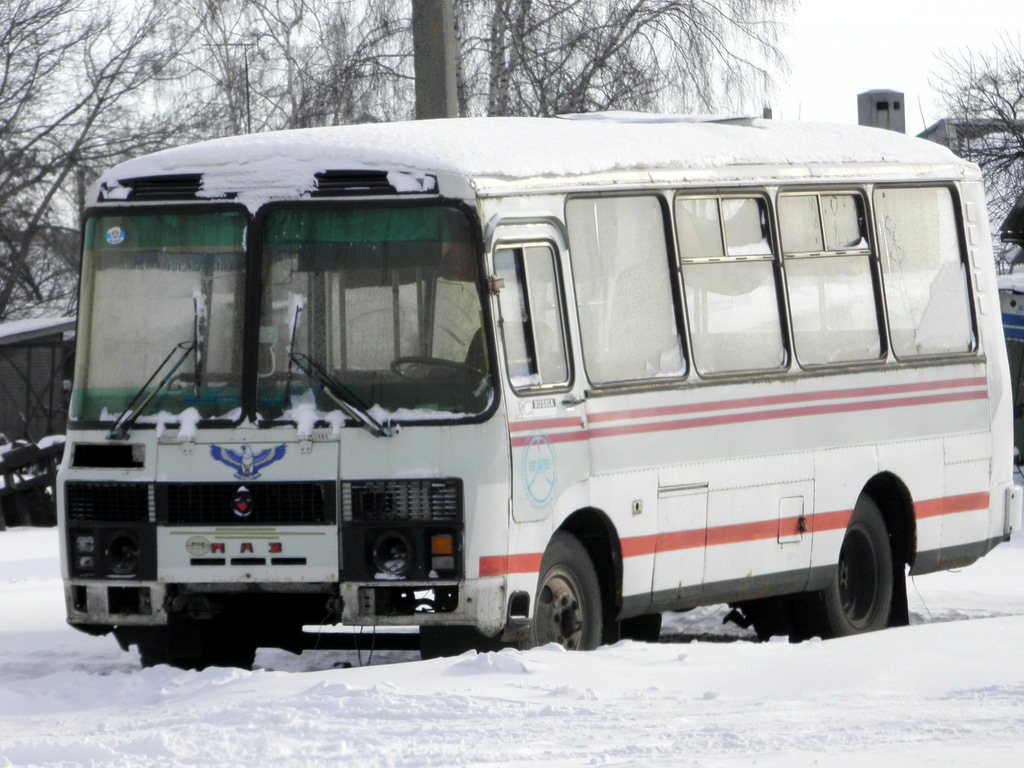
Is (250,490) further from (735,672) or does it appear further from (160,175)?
(735,672)

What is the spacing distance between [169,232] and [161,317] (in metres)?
0.39

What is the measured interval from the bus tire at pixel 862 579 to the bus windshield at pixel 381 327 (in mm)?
3436

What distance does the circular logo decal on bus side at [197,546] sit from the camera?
28.7ft

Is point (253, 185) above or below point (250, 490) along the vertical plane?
above

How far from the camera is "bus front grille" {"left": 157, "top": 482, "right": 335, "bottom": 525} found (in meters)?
8.62

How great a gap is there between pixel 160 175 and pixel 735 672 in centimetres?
338

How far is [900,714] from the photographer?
7.11 metres

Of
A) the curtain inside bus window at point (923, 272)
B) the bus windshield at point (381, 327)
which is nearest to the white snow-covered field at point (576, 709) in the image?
the bus windshield at point (381, 327)

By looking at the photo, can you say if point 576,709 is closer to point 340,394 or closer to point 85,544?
point 340,394

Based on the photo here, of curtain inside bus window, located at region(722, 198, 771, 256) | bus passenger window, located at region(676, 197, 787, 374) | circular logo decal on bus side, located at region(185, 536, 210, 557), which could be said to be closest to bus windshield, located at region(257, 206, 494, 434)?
circular logo decal on bus side, located at region(185, 536, 210, 557)

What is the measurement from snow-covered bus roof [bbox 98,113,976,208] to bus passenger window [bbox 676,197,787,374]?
25 centimetres

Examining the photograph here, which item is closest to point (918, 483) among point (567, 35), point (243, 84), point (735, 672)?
point (735, 672)

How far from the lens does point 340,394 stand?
8.57 metres

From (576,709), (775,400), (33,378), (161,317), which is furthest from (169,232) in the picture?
(33,378)
